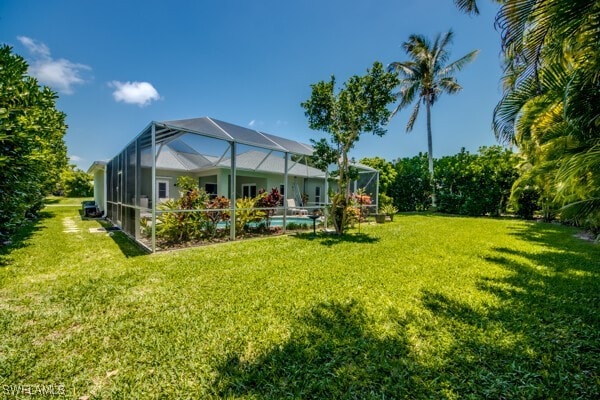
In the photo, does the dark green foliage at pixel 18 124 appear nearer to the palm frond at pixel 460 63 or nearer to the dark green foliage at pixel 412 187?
the dark green foliage at pixel 412 187

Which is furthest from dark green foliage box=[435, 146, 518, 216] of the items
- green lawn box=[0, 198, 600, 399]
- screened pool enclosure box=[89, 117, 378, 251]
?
screened pool enclosure box=[89, 117, 378, 251]

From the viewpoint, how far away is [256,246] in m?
7.32

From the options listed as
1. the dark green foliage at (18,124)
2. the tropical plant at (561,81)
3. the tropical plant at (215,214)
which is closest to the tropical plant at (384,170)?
the tropical plant at (215,214)

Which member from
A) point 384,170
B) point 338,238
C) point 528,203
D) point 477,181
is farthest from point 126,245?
point 528,203

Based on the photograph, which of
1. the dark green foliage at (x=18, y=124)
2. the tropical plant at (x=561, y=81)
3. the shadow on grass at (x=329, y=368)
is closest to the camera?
the shadow on grass at (x=329, y=368)

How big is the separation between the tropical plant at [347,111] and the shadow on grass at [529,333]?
5541mm

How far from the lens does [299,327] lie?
2984mm

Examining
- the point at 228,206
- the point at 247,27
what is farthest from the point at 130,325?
the point at 247,27

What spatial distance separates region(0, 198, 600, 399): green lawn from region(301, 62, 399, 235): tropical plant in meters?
4.44

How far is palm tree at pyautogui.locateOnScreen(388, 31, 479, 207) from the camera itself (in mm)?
19484

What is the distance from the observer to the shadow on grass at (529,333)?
7.00ft

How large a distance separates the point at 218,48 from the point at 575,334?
13.0 metres

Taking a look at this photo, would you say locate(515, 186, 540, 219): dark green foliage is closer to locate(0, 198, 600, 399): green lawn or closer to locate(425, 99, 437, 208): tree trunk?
locate(425, 99, 437, 208): tree trunk

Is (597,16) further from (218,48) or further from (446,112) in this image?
(446,112)
